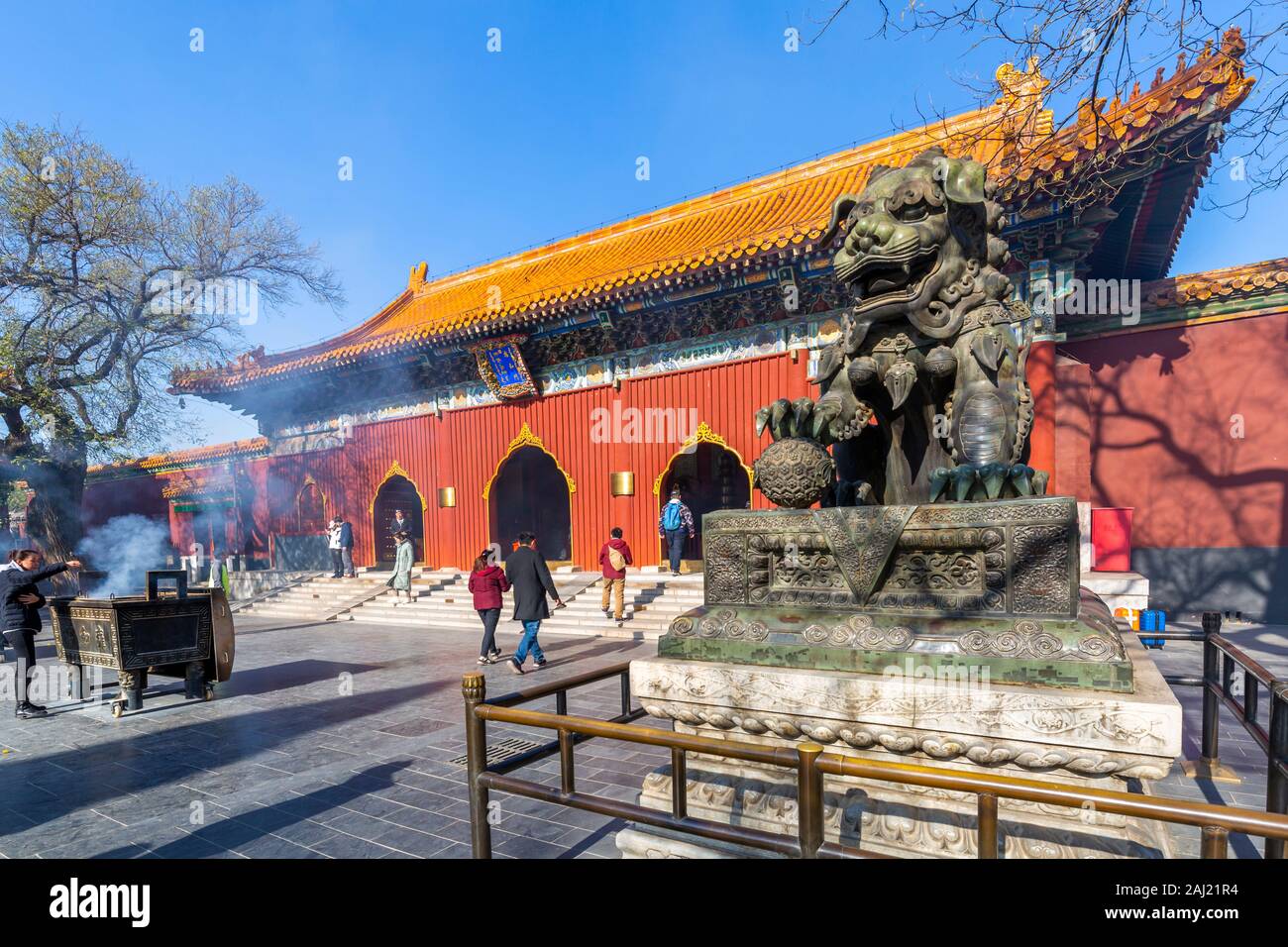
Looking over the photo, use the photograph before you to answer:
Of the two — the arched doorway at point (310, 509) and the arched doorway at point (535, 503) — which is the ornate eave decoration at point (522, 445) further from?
the arched doorway at point (310, 509)

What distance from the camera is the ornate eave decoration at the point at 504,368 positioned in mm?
12398

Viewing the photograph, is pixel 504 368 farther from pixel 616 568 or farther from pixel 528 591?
pixel 528 591

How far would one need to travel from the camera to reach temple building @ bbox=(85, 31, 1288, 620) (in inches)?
317

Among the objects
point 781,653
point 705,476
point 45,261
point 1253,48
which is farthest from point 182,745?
point 45,261

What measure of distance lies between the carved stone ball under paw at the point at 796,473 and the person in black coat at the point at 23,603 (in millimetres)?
7012

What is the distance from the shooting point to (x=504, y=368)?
12.7 meters

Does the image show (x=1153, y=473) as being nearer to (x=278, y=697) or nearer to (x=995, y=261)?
(x=995, y=261)

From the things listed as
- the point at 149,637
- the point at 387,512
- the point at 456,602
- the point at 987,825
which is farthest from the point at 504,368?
the point at 987,825

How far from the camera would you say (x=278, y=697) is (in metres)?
6.43

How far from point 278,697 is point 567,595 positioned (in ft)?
16.2

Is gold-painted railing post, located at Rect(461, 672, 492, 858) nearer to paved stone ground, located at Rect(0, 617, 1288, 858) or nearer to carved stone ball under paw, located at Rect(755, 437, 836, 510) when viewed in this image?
paved stone ground, located at Rect(0, 617, 1288, 858)

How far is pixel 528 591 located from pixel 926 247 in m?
5.63

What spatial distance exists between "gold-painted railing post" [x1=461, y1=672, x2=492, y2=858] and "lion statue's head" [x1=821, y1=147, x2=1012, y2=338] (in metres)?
2.16

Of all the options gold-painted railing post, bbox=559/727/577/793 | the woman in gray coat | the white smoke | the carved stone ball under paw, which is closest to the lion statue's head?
the carved stone ball under paw
